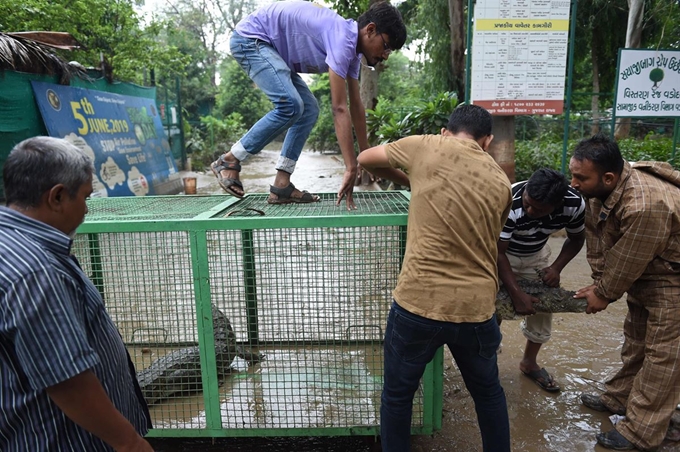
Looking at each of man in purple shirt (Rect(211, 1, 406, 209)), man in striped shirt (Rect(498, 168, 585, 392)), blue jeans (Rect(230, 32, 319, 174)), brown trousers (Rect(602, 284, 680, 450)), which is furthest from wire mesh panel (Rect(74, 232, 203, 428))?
brown trousers (Rect(602, 284, 680, 450))

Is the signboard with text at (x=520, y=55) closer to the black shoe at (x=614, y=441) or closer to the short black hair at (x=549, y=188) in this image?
the short black hair at (x=549, y=188)

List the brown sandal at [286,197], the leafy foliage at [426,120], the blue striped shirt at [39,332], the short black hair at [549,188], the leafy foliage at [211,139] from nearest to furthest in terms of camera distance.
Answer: the blue striped shirt at [39,332], the short black hair at [549,188], the brown sandal at [286,197], the leafy foliage at [426,120], the leafy foliage at [211,139]

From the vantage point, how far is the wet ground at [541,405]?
2785 mm

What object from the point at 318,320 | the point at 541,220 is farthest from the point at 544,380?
the point at 318,320

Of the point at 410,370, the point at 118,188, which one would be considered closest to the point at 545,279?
the point at 410,370

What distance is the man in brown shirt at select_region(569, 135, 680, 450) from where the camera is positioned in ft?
8.06

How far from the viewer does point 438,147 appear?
207cm

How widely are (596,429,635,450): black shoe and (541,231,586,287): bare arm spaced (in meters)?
0.84

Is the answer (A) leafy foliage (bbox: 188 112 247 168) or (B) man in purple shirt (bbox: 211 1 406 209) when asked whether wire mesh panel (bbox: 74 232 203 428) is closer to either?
(B) man in purple shirt (bbox: 211 1 406 209)

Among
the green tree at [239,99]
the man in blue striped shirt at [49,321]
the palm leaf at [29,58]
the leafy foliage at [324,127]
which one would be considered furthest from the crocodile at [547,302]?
the green tree at [239,99]

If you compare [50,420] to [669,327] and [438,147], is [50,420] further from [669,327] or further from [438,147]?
[669,327]

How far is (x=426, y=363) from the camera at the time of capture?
7.01 feet

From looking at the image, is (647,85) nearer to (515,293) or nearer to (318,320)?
(515,293)

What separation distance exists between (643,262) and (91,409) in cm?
248
